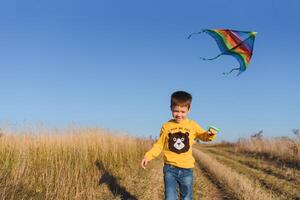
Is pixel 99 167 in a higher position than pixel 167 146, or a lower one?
lower

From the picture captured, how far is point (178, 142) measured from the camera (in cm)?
660

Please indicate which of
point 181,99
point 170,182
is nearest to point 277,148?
point 170,182

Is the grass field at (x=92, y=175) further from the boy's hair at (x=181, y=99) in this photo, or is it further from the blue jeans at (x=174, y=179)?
the boy's hair at (x=181, y=99)

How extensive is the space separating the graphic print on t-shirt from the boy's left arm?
20cm

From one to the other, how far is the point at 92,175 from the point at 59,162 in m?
1.15

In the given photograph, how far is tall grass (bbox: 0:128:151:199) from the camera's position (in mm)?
7688

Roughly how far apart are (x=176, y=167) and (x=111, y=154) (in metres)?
7.88

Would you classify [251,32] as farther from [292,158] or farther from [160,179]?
[292,158]

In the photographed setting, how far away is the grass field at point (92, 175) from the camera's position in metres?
8.08

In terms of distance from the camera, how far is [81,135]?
13.8m

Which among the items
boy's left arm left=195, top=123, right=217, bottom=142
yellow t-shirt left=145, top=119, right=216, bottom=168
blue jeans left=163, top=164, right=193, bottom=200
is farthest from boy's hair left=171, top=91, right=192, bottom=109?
blue jeans left=163, top=164, right=193, bottom=200

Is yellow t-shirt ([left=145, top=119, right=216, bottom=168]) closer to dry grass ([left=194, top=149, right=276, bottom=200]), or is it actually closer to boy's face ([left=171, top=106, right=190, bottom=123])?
boy's face ([left=171, top=106, right=190, bottom=123])

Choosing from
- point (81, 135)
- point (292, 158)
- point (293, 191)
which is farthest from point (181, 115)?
point (292, 158)

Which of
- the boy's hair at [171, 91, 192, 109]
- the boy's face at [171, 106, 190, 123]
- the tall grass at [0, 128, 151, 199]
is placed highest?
the boy's hair at [171, 91, 192, 109]
